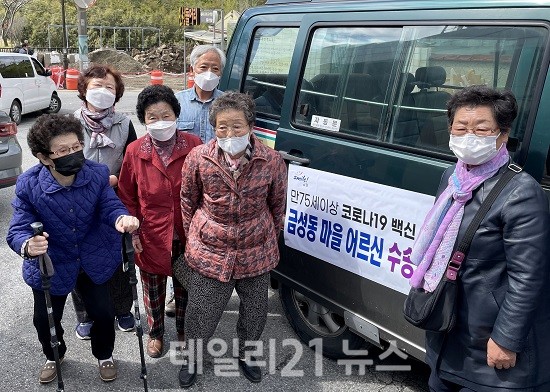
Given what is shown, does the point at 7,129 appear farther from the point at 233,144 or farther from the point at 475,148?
the point at 475,148

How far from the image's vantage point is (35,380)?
3098 mm

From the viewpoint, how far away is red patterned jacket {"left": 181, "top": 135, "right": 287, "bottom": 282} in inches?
107

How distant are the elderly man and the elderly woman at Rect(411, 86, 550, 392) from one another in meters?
1.88

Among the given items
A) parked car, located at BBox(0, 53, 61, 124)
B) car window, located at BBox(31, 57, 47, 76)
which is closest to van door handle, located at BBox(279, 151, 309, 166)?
parked car, located at BBox(0, 53, 61, 124)

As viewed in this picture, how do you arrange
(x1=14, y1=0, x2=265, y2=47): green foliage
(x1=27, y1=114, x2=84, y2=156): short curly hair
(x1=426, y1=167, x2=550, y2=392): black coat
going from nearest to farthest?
(x1=426, y1=167, x2=550, y2=392): black coat, (x1=27, y1=114, x2=84, y2=156): short curly hair, (x1=14, y1=0, x2=265, y2=47): green foliage

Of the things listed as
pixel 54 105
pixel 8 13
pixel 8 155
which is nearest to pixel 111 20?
pixel 8 13

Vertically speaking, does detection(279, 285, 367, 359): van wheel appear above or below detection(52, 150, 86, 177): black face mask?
below

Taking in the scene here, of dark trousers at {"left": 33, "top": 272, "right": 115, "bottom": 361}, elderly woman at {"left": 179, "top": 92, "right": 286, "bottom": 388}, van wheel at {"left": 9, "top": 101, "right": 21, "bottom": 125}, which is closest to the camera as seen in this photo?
elderly woman at {"left": 179, "top": 92, "right": 286, "bottom": 388}

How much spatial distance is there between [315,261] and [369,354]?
736 millimetres

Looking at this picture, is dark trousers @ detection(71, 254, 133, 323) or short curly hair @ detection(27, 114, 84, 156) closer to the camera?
short curly hair @ detection(27, 114, 84, 156)

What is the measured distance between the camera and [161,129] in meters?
2.96

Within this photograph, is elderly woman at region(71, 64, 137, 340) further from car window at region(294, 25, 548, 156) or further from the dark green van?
car window at region(294, 25, 548, 156)

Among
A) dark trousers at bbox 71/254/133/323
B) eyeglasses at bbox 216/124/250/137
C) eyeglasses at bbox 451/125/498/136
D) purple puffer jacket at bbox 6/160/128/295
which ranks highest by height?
eyeglasses at bbox 451/125/498/136

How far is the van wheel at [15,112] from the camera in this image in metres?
11.7
